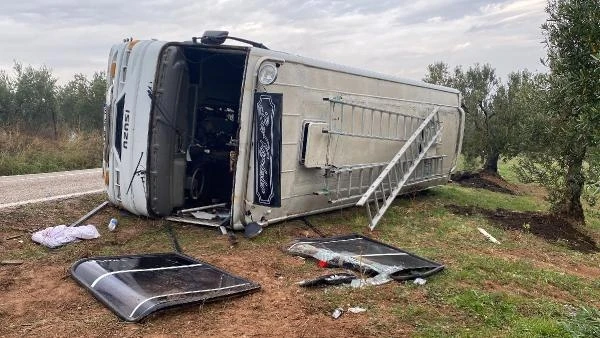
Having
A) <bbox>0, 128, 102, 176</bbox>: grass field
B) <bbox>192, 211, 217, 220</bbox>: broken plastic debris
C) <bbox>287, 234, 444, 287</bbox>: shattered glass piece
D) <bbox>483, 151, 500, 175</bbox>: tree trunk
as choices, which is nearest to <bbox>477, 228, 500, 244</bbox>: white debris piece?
<bbox>287, 234, 444, 287</bbox>: shattered glass piece

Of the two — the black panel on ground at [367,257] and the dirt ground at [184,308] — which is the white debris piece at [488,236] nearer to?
the black panel on ground at [367,257]

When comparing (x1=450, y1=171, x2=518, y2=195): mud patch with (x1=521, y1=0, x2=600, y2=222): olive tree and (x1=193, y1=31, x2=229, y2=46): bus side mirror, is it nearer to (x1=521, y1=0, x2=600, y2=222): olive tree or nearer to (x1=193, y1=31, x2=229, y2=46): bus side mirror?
(x1=521, y1=0, x2=600, y2=222): olive tree

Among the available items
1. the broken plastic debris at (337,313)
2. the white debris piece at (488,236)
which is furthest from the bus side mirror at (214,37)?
the white debris piece at (488,236)

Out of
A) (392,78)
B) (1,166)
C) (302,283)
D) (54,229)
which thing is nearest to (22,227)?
(54,229)

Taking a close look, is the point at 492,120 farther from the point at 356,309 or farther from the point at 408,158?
the point at 356,309

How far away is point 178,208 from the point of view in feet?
25.3

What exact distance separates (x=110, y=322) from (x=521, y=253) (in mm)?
6091

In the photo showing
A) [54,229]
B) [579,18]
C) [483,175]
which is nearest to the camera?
[54,229]

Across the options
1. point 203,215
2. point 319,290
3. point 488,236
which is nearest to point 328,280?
point 319,290

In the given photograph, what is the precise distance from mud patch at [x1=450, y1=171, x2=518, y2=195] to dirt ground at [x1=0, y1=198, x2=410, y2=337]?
38.6 feet

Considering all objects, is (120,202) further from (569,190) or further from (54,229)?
(569,190)

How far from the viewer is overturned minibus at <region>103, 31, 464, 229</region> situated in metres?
6.65

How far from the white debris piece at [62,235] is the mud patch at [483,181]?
12.4 m

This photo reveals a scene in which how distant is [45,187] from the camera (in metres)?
10.6
